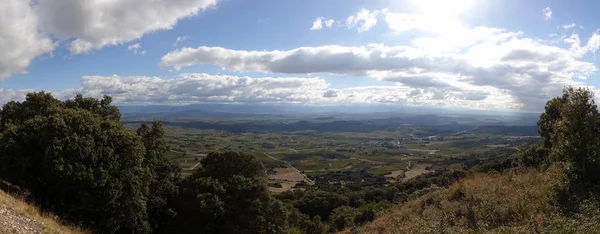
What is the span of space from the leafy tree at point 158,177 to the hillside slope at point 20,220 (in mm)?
12733

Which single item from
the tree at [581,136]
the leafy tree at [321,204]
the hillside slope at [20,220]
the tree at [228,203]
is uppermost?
the tree at [581,136]

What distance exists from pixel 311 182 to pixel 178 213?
82.4 meters

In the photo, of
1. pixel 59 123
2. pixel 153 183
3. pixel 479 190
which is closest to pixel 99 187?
pixel 59 123

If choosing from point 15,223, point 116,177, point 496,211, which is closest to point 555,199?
point 496,211

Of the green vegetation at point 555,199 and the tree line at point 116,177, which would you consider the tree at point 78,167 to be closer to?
the tree line at point 116,177

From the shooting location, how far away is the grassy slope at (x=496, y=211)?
1127 centimetres

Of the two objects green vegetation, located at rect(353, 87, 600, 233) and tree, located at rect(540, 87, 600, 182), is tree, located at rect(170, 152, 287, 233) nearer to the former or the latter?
green vegetation, located at rect(353, 87, 600, 233)

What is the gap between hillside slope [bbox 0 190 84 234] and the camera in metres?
11.0

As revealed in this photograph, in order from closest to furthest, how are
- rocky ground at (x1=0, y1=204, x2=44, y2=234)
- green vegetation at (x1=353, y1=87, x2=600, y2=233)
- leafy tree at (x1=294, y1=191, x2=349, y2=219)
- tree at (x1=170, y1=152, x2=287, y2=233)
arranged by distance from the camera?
rocky ground at (x1=0, y1=204, x2=44, y2=234)
green vegetation at (x1=353, y1=87, x2=600, y2=233)
tree at (x1=170, y1=152, x2=287, y2=233)
leafy tree at (x1=294, y1=191, x2=349, y2=219)

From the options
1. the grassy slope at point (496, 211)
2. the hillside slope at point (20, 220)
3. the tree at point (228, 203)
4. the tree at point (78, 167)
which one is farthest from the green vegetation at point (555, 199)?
the tree at point (78, 167)

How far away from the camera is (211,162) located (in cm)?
2970

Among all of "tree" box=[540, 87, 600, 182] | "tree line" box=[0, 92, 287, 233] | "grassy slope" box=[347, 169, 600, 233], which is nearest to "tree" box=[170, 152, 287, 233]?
"tree line" box=[0, 92, 287, 233]

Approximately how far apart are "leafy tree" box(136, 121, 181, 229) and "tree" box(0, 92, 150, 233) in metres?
3.49

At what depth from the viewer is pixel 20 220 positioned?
12.0 metres
